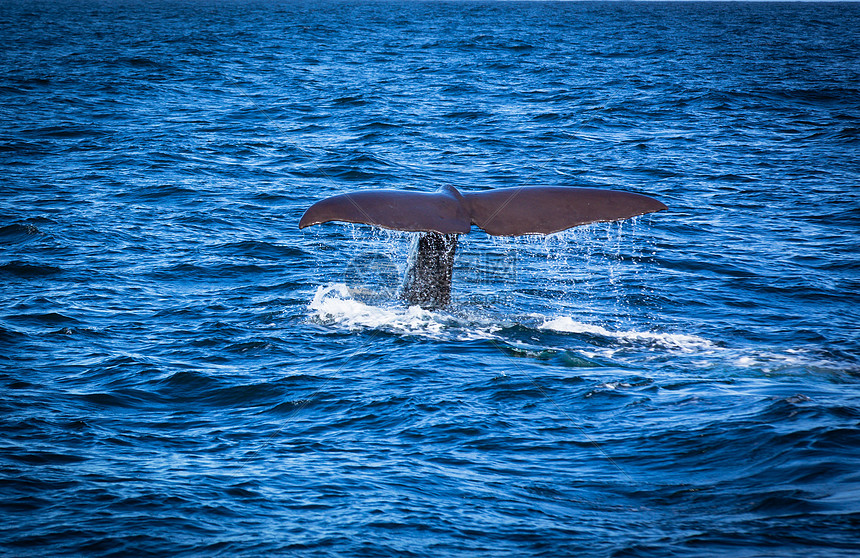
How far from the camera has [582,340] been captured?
915 cm

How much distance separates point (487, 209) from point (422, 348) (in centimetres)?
182

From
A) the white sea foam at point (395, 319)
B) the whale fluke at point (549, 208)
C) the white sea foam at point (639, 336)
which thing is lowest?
the white sea foam at point (639, 336)

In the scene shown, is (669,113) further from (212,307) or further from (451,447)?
(451,447)

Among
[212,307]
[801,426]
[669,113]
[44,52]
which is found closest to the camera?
[801,426]

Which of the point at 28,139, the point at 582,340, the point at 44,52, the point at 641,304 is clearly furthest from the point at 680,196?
the point at 44,52

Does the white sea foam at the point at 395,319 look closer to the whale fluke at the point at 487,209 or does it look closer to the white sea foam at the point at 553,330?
the white sea foam at the point at 553,330

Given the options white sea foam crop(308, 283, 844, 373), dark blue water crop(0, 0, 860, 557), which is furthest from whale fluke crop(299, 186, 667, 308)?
white sea foam crop(308, 283, 844, 373)

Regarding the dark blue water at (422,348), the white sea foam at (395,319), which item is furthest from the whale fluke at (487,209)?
Answer: the white sea foam at (395,319)

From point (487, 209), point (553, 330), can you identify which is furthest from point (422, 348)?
point (487, 209)

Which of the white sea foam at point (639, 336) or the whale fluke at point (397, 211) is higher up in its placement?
the whale fluke at point (397, 211)

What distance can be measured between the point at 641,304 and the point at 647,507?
5.12m

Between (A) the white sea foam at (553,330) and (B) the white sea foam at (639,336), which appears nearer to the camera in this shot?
(A) the white sea foam at (553,330)

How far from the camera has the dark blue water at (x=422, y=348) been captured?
5.77m

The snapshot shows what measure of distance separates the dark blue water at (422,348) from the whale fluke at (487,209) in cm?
152
